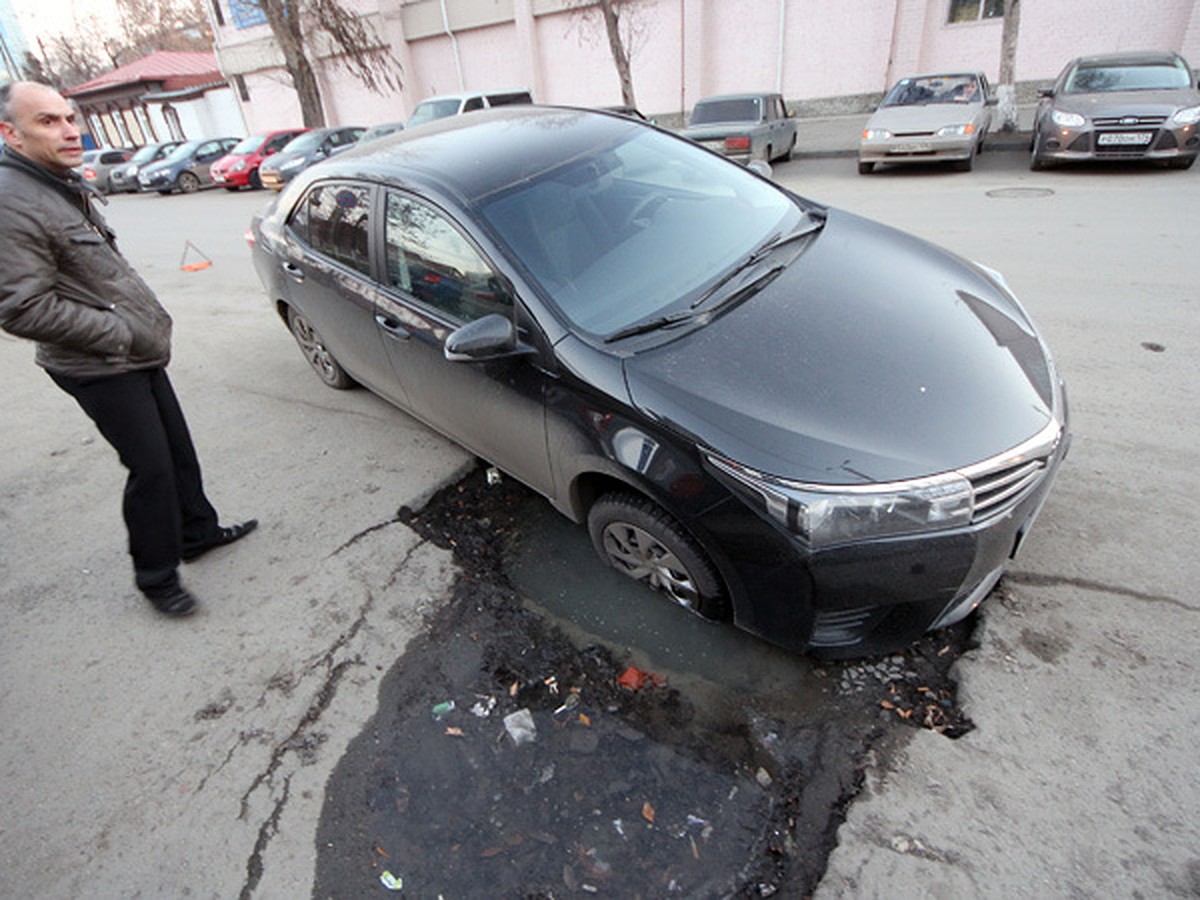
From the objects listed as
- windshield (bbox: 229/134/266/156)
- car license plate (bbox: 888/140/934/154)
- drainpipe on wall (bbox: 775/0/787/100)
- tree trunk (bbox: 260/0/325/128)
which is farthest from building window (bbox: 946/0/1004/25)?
windshield (bbox: 229/134/266/156)

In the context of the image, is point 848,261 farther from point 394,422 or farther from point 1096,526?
point 394,422

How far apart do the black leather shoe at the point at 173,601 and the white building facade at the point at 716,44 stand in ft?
69.2

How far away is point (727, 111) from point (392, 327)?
1191cm

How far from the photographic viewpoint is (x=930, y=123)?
34.6 feet

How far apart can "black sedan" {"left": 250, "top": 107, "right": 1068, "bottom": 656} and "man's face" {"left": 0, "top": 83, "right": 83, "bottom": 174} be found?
123cm

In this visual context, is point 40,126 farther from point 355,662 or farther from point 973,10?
point 973,10

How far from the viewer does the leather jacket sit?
7.29ft

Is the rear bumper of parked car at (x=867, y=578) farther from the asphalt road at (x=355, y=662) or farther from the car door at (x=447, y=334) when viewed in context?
the car door at (x=447, y=334)

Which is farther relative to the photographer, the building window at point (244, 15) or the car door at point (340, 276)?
the building window at point (244, 15)

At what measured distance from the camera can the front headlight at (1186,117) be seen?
867 cm

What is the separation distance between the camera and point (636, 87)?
22156mm

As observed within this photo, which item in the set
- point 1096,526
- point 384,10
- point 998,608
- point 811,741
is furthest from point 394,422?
point 384,10

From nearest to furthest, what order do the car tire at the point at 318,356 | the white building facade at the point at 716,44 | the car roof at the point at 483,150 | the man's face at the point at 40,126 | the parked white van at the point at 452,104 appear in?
the man's face at the point at 40,126, the car roof at the point at 483,150, the car tire at the point at 318,356, the parked white van at the point at 452,104, the white building facade at the point at 716,44

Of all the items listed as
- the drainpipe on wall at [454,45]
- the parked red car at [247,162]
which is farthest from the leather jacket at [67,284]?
the drainpipe on wall at [454,45]
